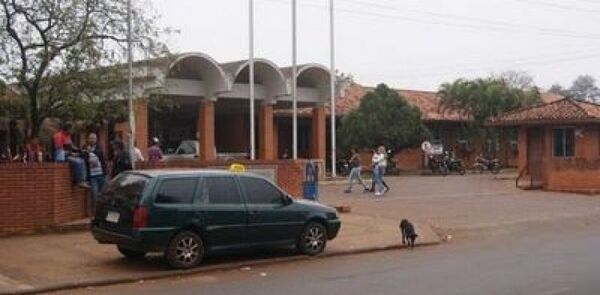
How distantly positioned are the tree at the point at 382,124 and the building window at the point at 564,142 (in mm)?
8249

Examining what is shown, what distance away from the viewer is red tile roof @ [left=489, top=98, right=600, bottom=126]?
3609 cm

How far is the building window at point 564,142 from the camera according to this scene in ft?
122

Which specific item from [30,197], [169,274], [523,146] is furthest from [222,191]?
[523,146]

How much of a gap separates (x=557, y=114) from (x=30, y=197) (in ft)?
85.2

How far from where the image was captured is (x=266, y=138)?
38.7 m

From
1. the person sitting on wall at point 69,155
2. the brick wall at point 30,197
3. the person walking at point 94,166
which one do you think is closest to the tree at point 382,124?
the person sitting on wall at point 69,155

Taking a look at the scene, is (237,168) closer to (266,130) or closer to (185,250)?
(185,250)

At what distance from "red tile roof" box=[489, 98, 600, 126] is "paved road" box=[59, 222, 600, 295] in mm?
20416

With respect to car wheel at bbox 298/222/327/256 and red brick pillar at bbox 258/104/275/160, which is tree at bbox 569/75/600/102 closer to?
red brick pillar at bbox 258/104/275/160

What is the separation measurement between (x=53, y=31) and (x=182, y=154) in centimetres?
1816

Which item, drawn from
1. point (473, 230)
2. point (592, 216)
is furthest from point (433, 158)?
point (473, 230)

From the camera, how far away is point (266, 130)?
38406mm

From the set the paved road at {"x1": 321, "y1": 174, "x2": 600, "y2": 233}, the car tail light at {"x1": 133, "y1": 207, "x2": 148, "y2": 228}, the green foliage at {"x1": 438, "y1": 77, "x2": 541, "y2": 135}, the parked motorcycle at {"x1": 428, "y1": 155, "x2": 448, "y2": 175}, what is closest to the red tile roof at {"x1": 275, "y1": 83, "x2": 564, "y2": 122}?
the green foliage at {"x1": 438, "y1": 77, "x2": 541, "y2": 135}

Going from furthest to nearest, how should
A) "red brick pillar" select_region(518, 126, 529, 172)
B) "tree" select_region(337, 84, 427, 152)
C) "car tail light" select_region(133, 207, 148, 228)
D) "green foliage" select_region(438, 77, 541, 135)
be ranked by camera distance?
"green foliage" select_region(438, 77, 541, 135) < "tree" select_region(337, 84, 427, 152) < "red brick pillar" select_region(518, 126, 529, 172) < "car tail light" select_region(133, 207, 148, 228)
